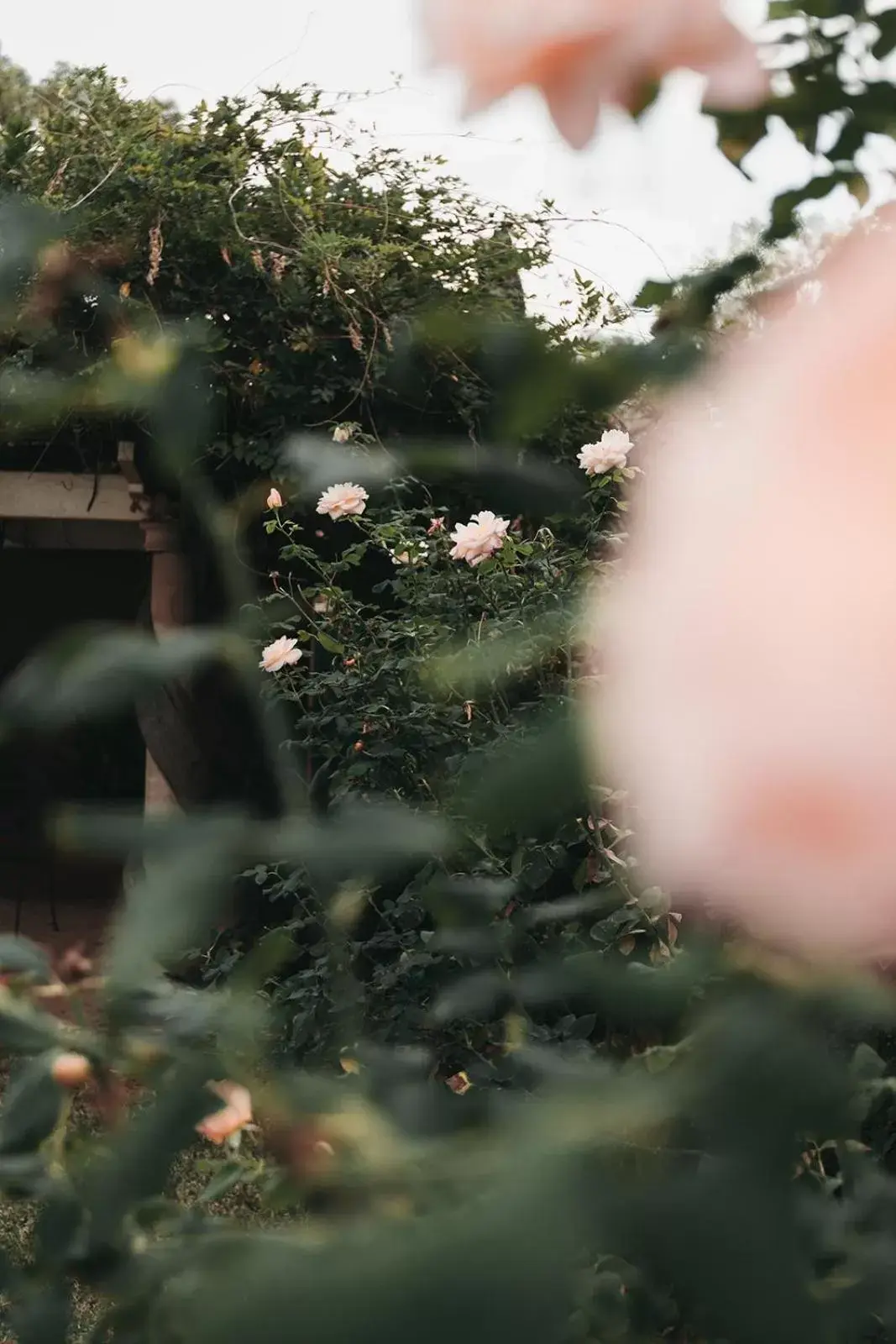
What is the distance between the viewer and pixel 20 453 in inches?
187

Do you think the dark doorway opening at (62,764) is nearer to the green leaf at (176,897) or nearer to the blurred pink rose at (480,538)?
the blurred pink rose at (480,538)

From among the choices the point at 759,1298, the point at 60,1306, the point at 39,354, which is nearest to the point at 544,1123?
the point at 759,1298

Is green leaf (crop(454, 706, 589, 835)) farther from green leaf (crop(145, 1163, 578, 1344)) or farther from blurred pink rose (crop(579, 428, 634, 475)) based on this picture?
blurred pink rose (crop(579, 428, 634, 475))

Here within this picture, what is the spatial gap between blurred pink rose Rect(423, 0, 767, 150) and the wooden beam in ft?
14.6

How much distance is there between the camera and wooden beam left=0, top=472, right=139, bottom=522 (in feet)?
15.2

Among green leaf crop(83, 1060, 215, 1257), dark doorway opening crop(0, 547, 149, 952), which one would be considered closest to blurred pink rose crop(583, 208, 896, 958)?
green leaf crop(83, 1060, 215, 1257)

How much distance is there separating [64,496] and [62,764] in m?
1.68

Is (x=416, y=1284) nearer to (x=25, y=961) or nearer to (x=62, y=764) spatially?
(x=25, y=961)

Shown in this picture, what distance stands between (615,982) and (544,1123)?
62 mm

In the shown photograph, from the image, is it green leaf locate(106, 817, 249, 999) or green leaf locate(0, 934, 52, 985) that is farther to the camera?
green leaf locate(0, 934, 52, 985)

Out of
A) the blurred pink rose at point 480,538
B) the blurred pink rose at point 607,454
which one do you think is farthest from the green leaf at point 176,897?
the blurred pink rose at point 480,538

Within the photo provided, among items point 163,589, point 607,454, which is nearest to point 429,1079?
point 607,454

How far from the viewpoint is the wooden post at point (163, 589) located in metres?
4.47

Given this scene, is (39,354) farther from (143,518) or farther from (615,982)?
(615,982)
